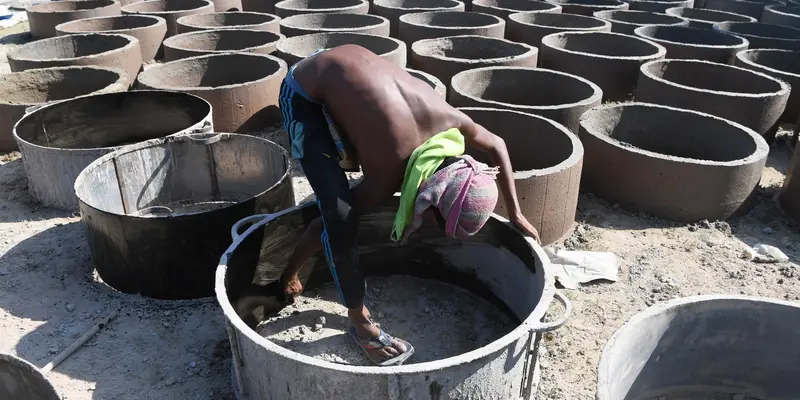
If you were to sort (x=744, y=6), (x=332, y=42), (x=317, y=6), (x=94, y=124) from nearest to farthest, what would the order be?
1. (x=94, y=124)
2. (x=332, y=42)
3. (x=317, y=6)
4. (x=744, y=6)

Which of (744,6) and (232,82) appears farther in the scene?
(744,6)

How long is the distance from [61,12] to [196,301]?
7.13m

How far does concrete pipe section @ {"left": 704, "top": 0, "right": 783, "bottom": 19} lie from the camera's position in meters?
9.93

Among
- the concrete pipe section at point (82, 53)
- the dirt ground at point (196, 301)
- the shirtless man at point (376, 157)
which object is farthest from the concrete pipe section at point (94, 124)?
the shirtless man at point (376, 157)

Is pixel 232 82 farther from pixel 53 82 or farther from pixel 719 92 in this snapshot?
pixel 719 92

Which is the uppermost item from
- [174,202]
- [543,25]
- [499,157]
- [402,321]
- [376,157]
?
[376,157]

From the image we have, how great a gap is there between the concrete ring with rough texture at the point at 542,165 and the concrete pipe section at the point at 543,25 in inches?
108

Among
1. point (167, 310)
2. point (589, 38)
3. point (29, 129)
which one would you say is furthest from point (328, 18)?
point (167, 310)

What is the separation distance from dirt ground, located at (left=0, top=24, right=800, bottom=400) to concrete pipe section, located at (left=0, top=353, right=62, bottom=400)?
0.47 m

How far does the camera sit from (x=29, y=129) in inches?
193

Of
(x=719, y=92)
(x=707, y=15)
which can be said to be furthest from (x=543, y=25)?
(x=719, y=92)

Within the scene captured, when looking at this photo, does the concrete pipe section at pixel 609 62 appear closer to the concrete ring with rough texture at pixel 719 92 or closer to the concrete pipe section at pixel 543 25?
the concrete ring with rough texture at pixel 719 92

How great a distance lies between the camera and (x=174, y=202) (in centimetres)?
466

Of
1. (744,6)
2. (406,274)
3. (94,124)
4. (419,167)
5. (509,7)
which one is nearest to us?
(419,167)
